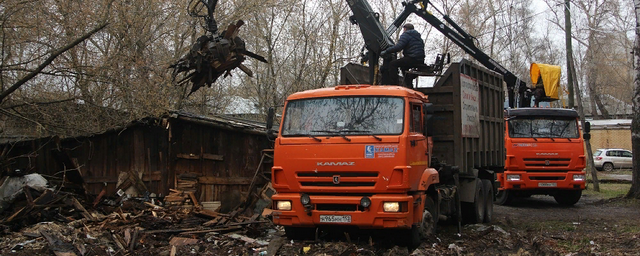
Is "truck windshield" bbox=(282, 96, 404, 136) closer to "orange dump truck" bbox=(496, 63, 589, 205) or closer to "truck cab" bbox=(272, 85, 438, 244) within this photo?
"truck cab" bbox=(272, 85, 438, 244)

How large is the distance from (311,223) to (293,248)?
1.99 feet

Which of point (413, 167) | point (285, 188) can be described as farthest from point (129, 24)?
point (413, 167)

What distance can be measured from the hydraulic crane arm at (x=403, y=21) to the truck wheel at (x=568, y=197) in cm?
326

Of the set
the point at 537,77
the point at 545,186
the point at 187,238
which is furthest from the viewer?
the point at 537,77

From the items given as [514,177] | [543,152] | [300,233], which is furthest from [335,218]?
[543,152]

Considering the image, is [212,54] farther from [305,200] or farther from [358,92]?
[305,200]

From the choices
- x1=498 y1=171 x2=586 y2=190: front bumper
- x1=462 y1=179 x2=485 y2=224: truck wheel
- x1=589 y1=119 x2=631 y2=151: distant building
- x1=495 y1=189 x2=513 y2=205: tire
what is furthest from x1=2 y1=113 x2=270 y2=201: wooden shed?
x1=589 y1=119 x2=631 y2=151: distant building

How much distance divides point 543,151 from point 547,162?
312 millimetres

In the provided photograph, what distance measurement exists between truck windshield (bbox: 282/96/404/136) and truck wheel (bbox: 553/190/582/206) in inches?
397

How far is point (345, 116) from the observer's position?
8.74 metres

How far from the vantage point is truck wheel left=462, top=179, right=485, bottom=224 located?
12.2 m

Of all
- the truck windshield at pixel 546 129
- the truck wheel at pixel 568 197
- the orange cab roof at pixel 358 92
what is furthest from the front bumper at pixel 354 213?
the truck wheel at pixel 568 197

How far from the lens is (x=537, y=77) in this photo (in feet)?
60.5

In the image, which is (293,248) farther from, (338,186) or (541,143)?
(541,143)
